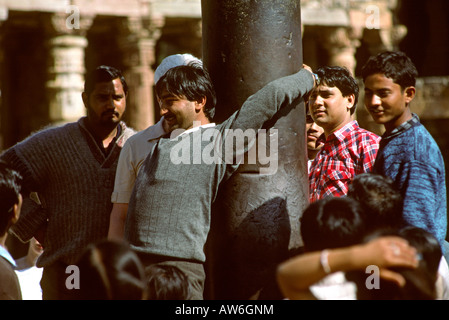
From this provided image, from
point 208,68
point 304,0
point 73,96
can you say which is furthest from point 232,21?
point 304,0

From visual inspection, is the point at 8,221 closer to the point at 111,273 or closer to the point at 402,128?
the point at 111,273

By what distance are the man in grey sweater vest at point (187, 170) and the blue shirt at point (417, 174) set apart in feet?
1.60

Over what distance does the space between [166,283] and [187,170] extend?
1.60 ft

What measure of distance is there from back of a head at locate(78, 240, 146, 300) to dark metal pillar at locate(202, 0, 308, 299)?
0.84 m

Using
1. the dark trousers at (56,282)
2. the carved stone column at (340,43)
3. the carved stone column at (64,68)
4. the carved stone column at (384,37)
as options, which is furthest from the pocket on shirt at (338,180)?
the carved stone column at (384,37)

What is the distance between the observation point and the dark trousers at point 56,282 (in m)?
3.88

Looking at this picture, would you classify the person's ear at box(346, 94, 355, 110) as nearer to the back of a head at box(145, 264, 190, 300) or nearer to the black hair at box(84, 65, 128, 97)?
the black hair at box(84, 65, 128, 97)

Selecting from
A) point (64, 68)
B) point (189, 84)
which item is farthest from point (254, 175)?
point (64, 68)

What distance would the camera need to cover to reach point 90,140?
162 inches

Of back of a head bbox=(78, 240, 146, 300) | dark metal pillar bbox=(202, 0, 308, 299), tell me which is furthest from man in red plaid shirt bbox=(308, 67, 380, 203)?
back of a head bbox=(78, 240, 146, 300)

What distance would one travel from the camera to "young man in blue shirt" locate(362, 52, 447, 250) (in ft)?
10.5

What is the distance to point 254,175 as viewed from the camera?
353cm

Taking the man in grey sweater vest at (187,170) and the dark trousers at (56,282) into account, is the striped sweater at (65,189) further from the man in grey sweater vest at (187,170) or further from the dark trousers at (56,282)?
the man in grey sweater vest at (187,170)

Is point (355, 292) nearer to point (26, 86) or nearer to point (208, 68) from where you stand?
point (208, 68)
